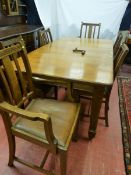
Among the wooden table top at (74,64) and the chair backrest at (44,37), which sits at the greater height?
the chair backrest at (44,37)

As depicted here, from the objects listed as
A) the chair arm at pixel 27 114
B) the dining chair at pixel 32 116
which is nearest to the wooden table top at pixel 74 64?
the dining chair at pixel 32 116

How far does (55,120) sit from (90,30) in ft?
8.56

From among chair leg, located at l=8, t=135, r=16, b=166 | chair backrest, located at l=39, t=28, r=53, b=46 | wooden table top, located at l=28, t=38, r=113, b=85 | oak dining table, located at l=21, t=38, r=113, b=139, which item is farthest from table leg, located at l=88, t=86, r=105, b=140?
chair backrest, located at l=39, t=28, r=53, b=46

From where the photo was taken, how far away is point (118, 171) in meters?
1.44

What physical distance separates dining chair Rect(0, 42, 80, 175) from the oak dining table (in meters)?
0.18

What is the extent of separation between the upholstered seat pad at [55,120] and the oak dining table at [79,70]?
186 mm

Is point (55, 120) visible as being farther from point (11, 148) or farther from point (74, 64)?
point (74, 64)

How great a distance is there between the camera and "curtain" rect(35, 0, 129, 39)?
3578 mm

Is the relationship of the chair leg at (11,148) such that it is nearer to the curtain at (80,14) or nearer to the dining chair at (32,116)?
the dining chair at (32,116)

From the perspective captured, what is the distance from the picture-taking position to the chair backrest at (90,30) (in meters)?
3.37

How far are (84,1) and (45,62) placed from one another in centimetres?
259

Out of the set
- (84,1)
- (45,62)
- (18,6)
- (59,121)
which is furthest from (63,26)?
(59,121)

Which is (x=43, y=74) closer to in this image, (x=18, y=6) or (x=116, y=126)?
(x=116, y=126)

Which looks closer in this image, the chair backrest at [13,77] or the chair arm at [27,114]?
the chair arm at [27,114]
